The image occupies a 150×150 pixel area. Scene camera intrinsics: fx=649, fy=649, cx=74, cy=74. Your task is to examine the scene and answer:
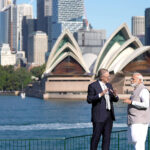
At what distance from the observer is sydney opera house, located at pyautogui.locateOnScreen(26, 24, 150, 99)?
9744cm

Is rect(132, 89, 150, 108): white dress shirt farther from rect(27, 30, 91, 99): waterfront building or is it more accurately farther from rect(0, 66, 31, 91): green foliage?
rect(0, 66, 31, 91): green foliage

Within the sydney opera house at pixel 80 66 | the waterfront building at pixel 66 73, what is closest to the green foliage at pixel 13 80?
the sydney opera house at pixel 80 66

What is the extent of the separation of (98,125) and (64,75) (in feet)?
293

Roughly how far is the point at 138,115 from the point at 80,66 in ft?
292

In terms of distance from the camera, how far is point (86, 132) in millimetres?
34031

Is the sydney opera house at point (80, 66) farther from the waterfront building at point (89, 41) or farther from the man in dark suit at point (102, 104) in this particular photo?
the man in dark suit at point (102, 104)

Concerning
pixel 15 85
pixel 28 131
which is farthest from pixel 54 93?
pixel 28 131

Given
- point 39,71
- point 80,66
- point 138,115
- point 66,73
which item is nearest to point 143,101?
point 138,115

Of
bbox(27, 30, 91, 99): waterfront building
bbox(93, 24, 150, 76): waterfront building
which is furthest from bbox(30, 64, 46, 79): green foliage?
bbox(93, 24, 150, 76): waterfront building

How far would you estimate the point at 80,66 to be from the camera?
10075 centimetres

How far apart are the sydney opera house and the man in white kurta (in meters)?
84.6

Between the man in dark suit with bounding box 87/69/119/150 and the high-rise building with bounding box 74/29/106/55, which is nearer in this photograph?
the man in dark suit with bounding box 87/69/119/150

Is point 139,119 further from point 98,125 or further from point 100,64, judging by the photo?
point 100,64

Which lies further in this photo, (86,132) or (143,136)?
(86,132)
